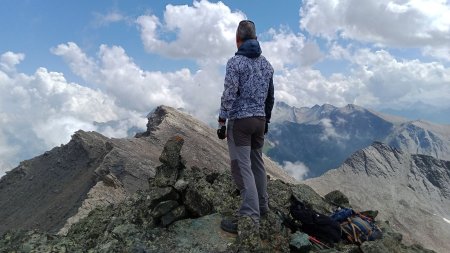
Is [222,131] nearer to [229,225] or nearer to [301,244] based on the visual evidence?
[229,225]

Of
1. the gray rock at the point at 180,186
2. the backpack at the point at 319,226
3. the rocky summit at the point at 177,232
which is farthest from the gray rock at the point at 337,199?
the gray rock at the point at 180,186

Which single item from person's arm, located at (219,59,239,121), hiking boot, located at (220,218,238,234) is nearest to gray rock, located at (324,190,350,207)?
hiking boot, located at (220,218,238,234)

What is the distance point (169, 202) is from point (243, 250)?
295cm

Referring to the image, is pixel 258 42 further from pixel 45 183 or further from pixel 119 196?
pixel 45 183

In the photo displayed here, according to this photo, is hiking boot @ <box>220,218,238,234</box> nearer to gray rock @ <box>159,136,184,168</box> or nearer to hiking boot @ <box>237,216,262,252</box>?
hiking boot @ <box>237,216,262,252</box>

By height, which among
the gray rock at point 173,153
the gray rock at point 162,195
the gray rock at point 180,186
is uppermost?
the gray rock at point 173,153

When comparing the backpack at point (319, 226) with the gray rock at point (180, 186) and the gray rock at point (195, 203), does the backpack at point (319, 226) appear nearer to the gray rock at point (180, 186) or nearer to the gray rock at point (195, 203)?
the gray rock at point (195, 203)

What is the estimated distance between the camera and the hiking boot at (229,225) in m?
12.1

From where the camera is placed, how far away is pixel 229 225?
1216 cm

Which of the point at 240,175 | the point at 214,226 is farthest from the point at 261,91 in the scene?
the point at 214,226

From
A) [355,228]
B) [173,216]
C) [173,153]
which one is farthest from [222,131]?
[355,228]

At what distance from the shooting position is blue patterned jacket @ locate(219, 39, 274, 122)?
1138cm

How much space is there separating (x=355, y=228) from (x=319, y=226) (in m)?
1.40

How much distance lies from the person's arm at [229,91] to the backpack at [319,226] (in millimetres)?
4195
